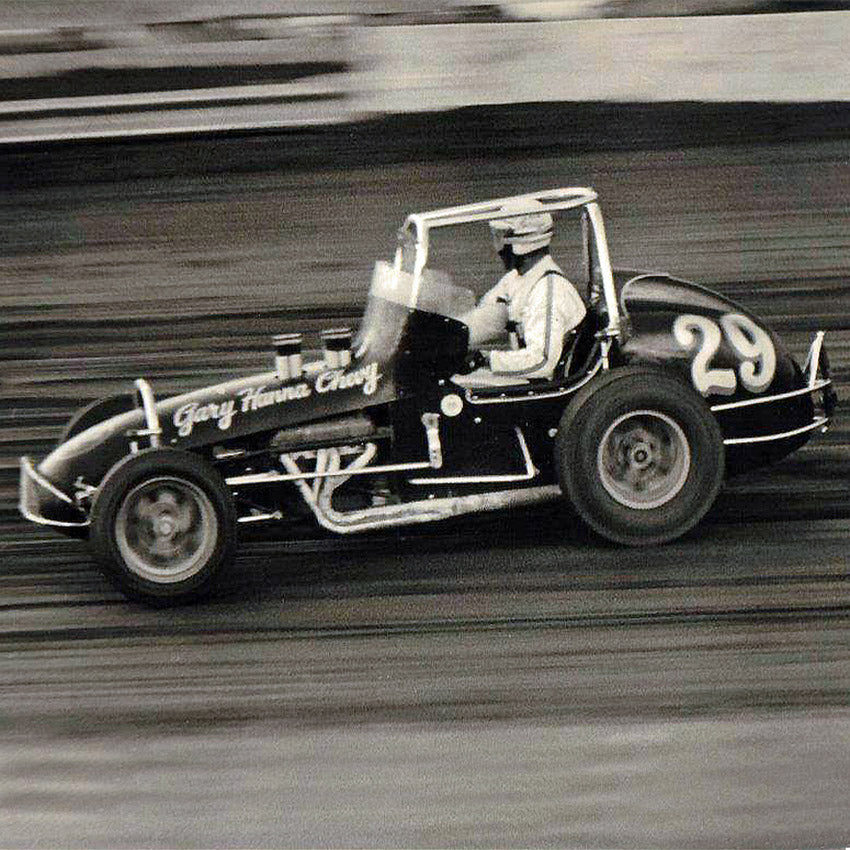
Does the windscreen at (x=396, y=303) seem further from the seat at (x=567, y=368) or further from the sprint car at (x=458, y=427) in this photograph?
the seat at (x=567, y=368)

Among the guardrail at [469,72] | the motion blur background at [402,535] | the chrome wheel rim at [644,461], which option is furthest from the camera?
the guardrail at [469,72]

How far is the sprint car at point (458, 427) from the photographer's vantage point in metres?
6.59

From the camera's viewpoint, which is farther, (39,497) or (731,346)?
(731,346)

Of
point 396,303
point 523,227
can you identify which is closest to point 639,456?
point 523,227

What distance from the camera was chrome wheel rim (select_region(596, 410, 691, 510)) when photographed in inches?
262

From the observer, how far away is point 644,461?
6.71 metres

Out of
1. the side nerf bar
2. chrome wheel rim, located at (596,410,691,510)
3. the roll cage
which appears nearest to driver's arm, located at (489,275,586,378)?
the roll cage

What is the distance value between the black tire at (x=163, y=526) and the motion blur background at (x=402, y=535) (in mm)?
169

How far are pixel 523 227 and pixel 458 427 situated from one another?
84 centimetres

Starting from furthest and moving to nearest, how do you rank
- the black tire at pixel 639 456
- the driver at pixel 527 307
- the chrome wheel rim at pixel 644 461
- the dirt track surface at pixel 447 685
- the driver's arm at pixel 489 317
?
1. the driver's arm at pixel 489 317
2. the driver at pixel 527 307
3. the chrome wheel rim at pixel 644 461
4. the black tire at pixel 639 456
5. the dirt track surface at pixel 447 685

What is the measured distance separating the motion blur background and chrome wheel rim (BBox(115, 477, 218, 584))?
201 millimetres

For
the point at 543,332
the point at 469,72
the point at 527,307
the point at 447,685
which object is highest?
the point at 469,72

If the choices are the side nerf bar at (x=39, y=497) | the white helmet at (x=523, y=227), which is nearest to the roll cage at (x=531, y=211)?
the white helmet at (x=523, y=227)

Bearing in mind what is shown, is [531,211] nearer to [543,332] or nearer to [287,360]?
[543,332]
